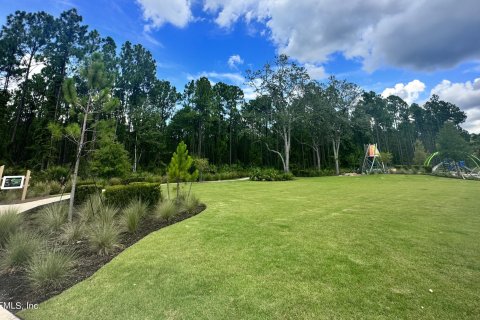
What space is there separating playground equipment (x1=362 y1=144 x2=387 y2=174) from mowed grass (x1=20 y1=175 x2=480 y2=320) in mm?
26975

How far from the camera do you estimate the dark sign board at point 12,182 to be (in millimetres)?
9609

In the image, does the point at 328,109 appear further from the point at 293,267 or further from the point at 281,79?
the point at 293,267

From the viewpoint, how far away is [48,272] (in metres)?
3.25

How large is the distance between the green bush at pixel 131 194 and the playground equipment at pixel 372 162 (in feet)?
94.7

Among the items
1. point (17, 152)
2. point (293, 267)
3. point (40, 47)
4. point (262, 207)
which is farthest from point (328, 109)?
point (17, 152)

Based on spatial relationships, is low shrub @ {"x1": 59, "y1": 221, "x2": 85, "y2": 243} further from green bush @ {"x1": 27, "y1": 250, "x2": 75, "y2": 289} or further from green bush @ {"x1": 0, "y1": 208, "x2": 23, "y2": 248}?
green bush @ {"x1": 27, "y1": 250, "x2": 75, "y2": 289}

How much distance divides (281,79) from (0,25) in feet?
91.8

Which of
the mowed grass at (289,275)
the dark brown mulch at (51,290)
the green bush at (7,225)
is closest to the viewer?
the mowed grass at (289,275)

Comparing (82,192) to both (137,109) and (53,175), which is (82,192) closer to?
(53,175)

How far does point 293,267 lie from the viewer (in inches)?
134

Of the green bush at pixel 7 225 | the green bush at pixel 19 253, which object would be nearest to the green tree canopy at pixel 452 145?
the green bush at pixel 19 253

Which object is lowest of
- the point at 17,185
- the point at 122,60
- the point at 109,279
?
the point at 109,279

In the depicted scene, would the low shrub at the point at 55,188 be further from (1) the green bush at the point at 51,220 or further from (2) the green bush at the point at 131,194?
(2) the green bush at the point at 131,194

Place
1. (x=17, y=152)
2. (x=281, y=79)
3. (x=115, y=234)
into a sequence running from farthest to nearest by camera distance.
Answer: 1. (x=281, y=79)
2. (x=17, y=152)
3. (x=115, y=234)
